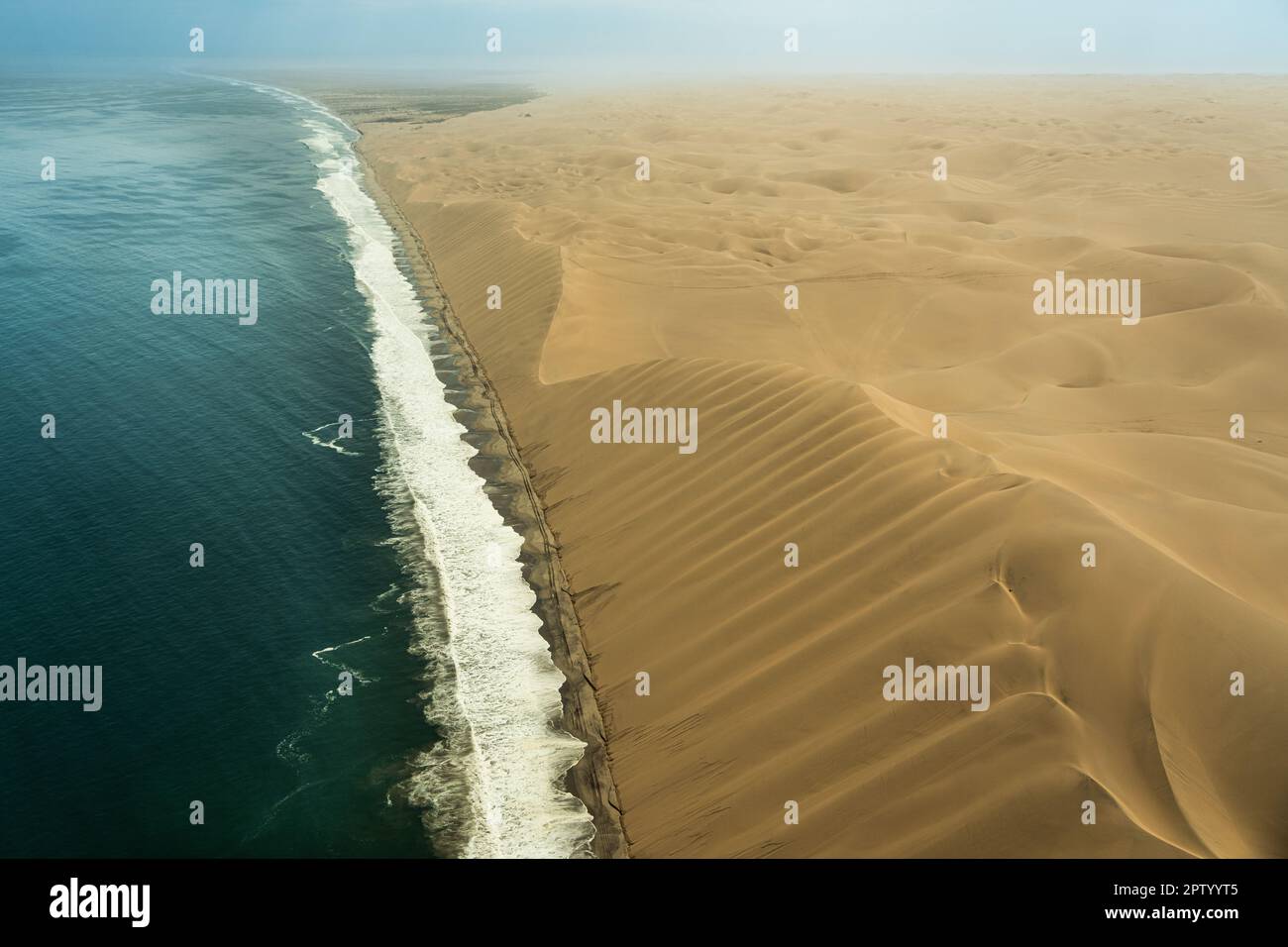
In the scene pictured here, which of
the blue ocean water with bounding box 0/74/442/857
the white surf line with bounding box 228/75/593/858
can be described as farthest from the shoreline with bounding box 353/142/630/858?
the blue ocean water with bounding box 0/74/442/857

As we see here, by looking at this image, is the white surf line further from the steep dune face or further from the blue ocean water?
the steep dune face

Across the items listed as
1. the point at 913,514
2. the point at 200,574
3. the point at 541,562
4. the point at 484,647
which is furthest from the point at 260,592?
the point at 913,514

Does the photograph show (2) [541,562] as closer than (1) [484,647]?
No

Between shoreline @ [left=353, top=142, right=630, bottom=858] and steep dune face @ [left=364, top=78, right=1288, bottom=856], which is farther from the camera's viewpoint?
shoreline @ [left=353, top=142, right=630, bottom=858]

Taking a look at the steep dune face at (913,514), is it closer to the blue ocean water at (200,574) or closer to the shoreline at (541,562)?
the shoreline at (541,562)

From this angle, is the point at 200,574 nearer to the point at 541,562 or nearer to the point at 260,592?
the point at 260,592

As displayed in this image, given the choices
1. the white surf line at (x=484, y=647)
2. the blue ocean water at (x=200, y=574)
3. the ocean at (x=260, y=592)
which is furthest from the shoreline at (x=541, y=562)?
the blue ocean water at (x=200, y=574)
